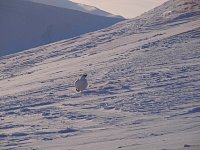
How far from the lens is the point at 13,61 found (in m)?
26.2

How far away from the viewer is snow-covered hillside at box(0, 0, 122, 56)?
39.8 m

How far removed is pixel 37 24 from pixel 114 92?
2909 cm

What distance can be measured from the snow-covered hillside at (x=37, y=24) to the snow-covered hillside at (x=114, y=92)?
43.5 feet

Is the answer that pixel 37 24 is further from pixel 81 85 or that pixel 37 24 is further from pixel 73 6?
pixel 81 85

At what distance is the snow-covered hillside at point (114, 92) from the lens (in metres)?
9.64

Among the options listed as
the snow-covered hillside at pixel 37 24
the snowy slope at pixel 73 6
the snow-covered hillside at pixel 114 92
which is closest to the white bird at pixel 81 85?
the snow-covered hillside at pixel 114 92

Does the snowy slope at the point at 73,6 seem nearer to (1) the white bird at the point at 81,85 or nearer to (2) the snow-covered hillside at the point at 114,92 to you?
(2) the snow-covered hillside at the point at 114,92

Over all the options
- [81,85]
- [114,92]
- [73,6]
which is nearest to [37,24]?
[73,6]

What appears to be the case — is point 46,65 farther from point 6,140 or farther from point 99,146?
point 99,146

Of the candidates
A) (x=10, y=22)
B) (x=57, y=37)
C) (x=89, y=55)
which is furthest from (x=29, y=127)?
(x=10, y=22)

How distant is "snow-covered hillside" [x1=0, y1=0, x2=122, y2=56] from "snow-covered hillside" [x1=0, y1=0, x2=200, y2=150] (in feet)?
43.5

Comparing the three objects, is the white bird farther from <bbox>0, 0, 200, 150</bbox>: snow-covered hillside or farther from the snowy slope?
the snowy slope

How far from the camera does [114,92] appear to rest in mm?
14242

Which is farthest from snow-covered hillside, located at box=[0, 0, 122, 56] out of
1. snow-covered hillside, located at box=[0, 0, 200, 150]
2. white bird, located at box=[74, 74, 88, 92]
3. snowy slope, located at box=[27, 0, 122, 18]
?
white bird, located at box=[74, 74, 88, 92]
